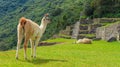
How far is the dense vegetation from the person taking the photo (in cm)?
7906

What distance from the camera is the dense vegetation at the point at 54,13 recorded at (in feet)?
259

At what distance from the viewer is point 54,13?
137 meters

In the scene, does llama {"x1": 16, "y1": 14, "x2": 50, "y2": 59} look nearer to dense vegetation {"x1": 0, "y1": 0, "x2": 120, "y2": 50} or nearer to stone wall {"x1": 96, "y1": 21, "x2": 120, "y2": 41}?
stone wall {"x1": 96, "y1": 21, "x2": 120, "y2": 41}

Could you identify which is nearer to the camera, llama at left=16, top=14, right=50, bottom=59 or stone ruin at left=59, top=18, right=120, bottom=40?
llama at left=16, top=14, right=50, bottom=59

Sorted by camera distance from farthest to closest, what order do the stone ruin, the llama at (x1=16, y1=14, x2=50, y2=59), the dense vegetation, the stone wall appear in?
the dense vegetation, the stone ruin, the stone wall, the llama at (x1=16, y1=14, x2=50, y2=59)

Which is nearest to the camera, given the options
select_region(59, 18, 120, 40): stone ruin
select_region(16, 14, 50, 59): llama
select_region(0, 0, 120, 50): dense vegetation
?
select_region(16, 14, 50, 59): llama

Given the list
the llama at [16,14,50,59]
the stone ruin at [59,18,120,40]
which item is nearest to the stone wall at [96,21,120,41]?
the stone ruin at [59,18,120,40]

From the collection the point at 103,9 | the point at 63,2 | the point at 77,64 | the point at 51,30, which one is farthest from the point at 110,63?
the point at 63,2

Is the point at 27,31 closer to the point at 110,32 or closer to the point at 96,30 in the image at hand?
the point at 110,32

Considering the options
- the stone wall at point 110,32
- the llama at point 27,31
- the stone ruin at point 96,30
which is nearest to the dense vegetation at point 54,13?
the stone ruin at point 96,30

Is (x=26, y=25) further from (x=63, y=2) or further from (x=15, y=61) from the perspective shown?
(x=63, y=2)

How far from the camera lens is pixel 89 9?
81.1 meters

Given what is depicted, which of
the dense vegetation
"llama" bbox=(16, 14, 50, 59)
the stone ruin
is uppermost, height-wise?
"llama" bbox=(16, 14, 50, 59)

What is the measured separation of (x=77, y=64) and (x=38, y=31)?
3558 millimetres
